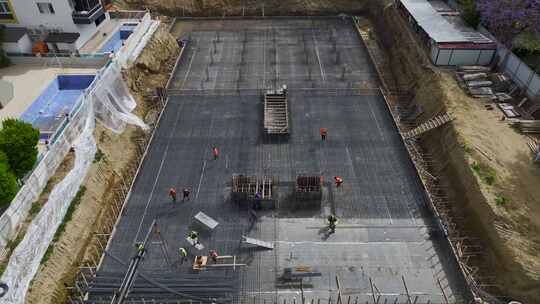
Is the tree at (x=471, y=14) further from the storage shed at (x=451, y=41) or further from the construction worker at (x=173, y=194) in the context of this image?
the construction worker at (x=173, y=194)

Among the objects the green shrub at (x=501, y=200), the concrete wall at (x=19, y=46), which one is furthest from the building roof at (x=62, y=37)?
the green shrub at (x=501, y=200)

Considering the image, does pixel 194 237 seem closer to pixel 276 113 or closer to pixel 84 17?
pixel 276 113

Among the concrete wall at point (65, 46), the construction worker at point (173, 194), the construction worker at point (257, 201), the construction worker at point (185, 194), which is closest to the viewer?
the construction worker at point (257, 201)

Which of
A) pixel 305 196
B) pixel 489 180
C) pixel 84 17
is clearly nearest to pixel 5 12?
pixel 84 17

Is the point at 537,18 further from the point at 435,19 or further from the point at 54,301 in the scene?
the point at 54,301

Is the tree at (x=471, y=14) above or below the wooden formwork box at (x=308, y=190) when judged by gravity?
above

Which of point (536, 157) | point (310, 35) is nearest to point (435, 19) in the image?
point (310, 35)

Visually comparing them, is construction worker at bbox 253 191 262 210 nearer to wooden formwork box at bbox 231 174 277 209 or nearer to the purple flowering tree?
wooden formwork box at bbox 231 174 277 209
